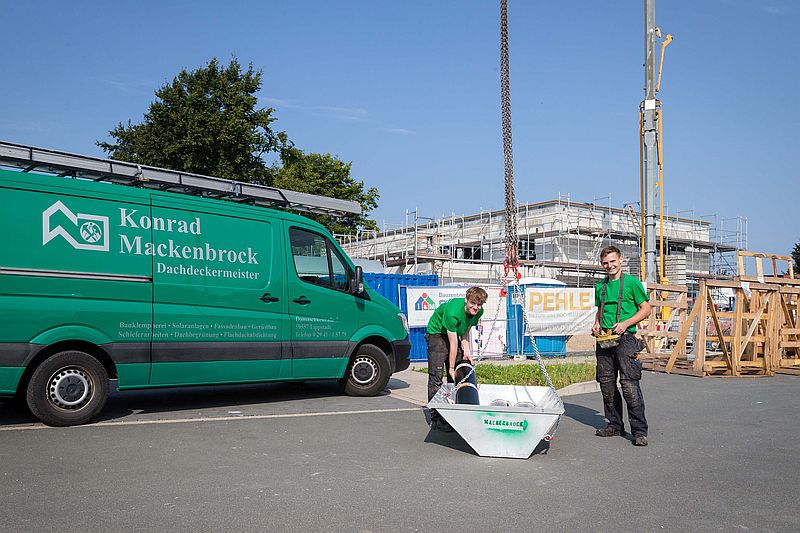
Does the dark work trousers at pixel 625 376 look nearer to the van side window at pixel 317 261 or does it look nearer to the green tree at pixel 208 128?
the van side window at pixel 317 261

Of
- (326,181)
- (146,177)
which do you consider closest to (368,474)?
(146,177)

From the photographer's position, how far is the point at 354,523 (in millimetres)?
4844

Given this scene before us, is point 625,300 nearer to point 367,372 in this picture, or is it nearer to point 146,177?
point 367,372

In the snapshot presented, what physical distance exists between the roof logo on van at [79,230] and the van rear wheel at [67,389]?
1.19 metres

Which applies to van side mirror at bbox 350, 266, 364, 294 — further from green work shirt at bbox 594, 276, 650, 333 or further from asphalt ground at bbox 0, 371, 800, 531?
green work shirt at bbox 594, 276, 650, 333

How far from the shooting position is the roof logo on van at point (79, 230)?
7.95 m

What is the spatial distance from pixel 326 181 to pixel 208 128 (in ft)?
45.2

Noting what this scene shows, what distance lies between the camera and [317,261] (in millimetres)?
10562

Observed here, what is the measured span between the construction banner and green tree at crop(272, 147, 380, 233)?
2634 cm

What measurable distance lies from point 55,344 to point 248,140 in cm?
3028

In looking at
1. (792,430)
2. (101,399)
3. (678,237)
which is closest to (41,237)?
(101,399)

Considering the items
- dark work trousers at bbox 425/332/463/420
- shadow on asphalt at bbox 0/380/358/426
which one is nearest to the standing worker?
dark work trousers at bbox 425/332/463/420

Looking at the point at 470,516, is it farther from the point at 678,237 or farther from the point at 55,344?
the point at 678,237

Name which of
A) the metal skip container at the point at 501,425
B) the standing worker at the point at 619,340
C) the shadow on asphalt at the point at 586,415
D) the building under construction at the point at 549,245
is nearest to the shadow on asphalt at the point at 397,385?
the shadow on asphalt at the point at 586,415
